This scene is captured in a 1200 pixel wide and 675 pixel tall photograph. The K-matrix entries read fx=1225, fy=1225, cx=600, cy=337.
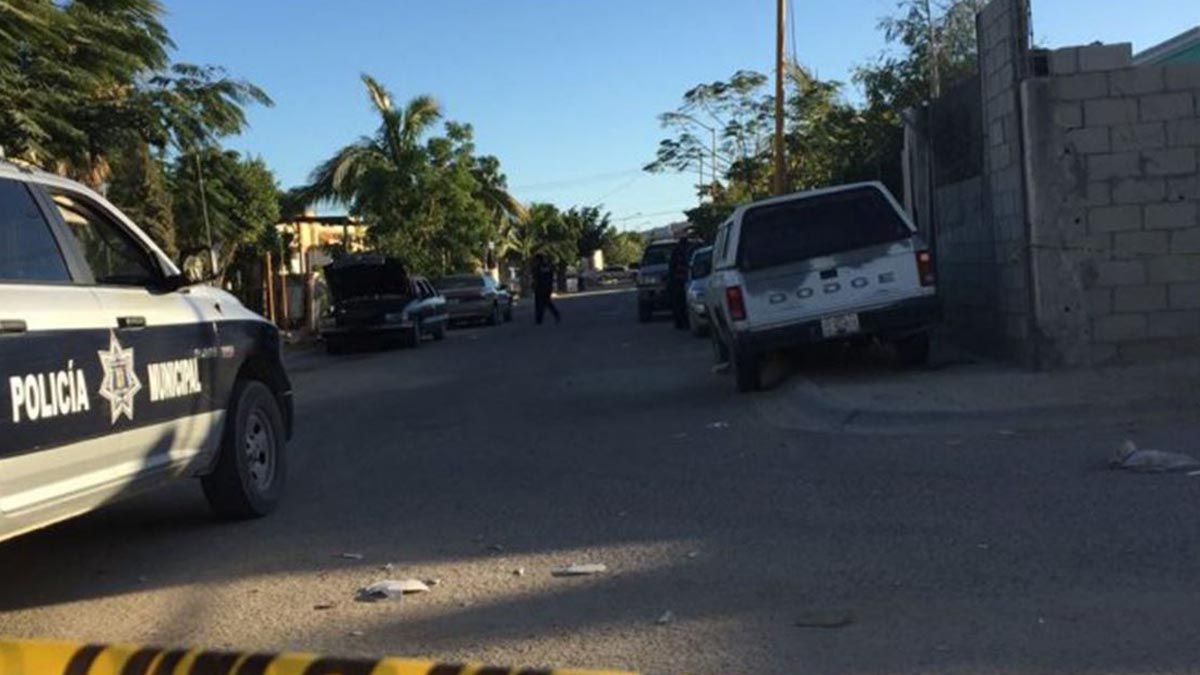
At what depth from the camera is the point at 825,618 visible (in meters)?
5.13

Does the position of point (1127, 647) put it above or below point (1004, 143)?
below

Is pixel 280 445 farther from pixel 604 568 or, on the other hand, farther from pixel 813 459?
pixel 813 459

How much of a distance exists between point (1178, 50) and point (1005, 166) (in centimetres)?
777

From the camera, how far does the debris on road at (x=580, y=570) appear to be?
6074 mm

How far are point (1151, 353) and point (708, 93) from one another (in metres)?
30.4

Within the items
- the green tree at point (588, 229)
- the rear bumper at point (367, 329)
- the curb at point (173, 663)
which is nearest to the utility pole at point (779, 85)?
the rear bumper at point (367, 329)

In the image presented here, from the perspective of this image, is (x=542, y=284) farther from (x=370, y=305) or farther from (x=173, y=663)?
(x=173, y=663)

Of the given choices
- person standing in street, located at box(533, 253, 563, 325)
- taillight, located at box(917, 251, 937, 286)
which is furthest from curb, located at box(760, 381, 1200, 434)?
person standing in street, located at box(533, 253, 563, 325)

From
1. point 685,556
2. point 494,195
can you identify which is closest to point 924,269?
point 685,556

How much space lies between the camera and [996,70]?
12.1m

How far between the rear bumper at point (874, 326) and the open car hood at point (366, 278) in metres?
14.3

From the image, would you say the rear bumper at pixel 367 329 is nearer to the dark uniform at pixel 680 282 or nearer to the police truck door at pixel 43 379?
the dark uniform at pixel 680 282

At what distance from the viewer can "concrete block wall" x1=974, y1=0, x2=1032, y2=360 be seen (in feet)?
37.6

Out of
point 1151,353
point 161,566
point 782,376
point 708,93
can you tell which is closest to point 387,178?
point 708,93
